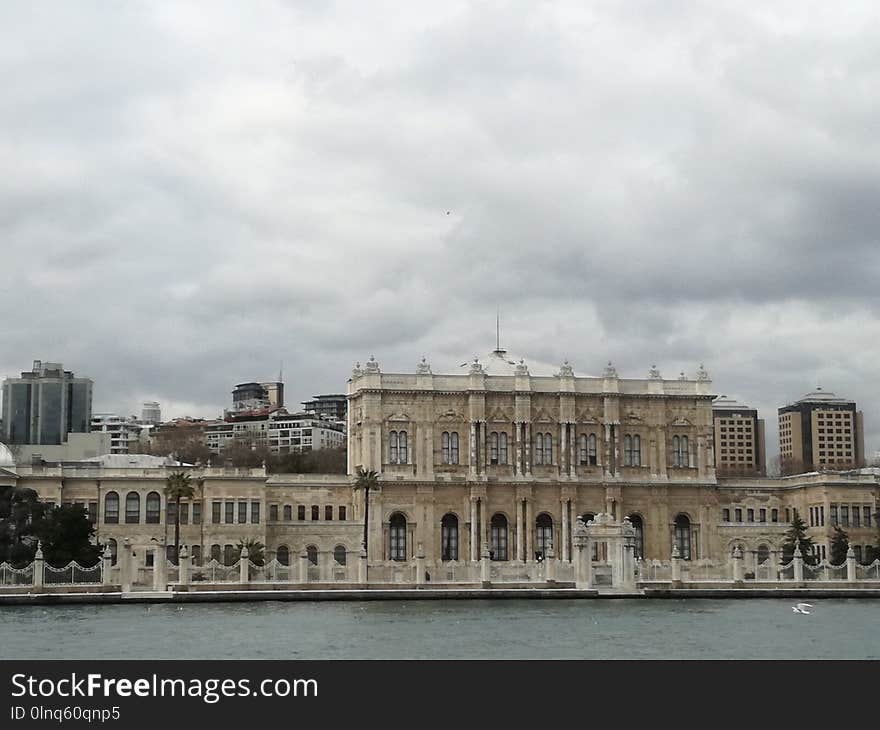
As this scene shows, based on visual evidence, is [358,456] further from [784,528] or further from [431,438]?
[784,528]

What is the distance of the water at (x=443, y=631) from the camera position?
34844mm

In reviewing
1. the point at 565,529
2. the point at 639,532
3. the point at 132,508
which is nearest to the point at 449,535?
the point at 565,529

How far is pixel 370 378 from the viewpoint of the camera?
73875mm

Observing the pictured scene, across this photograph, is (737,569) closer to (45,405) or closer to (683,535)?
(683,535)

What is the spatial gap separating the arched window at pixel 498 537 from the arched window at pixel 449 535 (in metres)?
1.72

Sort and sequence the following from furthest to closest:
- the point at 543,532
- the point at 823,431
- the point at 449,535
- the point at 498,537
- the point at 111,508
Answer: the point at 823,431
the point at 543,532
the point at 498,537
the point at 449,535
the point at 111,508

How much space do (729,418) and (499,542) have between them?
3455 inches

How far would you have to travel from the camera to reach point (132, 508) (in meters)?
70.0

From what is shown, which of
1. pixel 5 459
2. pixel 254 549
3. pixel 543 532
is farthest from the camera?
pixel 543 532

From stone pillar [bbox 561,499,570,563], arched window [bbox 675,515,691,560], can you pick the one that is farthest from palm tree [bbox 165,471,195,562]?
arched window [bbox 675,515,691,560]

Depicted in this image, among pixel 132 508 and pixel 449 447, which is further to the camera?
pixel 449 447

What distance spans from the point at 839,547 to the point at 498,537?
1630 centimetres
